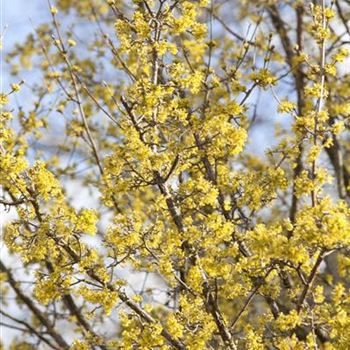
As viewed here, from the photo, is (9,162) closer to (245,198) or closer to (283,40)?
(245,198)

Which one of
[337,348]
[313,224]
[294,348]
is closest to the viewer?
[313,224]

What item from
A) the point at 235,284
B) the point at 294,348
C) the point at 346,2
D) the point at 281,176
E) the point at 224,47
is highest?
the point at 346,2

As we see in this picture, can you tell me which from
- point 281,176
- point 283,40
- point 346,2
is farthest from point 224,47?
point 281,176

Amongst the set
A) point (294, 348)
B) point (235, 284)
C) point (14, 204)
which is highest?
point (14, 204)

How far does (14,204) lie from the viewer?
2.79 m

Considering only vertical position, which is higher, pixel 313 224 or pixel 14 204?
pixel 14 204

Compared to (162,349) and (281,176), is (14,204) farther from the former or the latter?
(281,176)

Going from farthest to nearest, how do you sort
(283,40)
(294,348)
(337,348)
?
(283,40) → (337,348) → (294,348)

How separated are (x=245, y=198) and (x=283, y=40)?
3719 millimetres

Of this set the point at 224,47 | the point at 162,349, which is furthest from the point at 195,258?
the point at 224,47

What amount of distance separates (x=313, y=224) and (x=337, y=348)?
91 cm

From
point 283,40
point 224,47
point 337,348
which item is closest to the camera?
point 337,348

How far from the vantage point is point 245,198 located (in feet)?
→ 10.2

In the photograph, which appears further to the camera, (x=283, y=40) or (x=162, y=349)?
(x=283, y=40)
